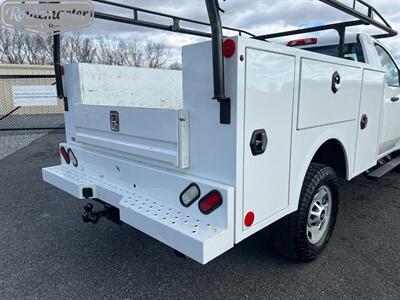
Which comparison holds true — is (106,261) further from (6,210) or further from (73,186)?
(6,210)

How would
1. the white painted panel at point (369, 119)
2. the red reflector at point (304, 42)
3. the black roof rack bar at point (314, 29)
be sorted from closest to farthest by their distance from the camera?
the white painted panel at point (369, 119) < the black roof rack bar at point (314, 29) < the red reflector at point (304, 42)

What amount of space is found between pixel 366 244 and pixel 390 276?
1.79 feet

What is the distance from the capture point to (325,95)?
2.48 meters

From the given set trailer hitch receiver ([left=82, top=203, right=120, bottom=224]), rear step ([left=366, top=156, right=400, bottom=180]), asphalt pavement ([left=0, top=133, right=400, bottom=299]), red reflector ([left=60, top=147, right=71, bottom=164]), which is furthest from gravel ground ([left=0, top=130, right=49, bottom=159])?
rear step ([left=366, top=156, right=400, bottom=180])

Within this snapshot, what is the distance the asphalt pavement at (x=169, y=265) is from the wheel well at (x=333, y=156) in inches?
28.8

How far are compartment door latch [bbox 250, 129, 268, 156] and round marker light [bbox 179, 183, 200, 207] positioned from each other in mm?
415

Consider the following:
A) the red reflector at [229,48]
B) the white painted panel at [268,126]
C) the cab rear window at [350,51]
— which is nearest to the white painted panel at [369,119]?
the cab rear window at [350,51]

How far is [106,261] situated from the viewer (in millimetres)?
2900

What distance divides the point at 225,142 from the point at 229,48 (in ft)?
1.64

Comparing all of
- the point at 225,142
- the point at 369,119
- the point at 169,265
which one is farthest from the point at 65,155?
the point at 369,119

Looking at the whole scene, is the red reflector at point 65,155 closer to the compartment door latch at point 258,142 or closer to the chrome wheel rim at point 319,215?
the compartment door latch at point 258,142

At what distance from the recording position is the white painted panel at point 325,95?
225 cm

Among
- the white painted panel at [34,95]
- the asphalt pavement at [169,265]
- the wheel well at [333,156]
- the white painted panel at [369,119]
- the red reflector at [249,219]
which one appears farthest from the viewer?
the white painted panel at [34,95]

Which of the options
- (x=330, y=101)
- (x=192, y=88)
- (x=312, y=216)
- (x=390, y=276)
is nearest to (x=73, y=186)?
(x=192, y=88)
